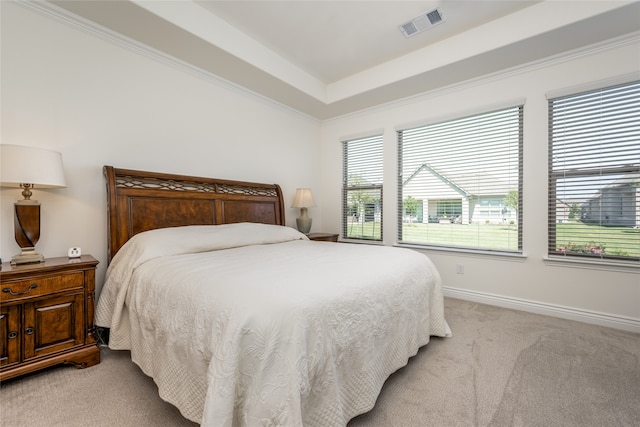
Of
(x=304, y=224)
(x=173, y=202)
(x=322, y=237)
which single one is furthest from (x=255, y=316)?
(x=304, y=224)

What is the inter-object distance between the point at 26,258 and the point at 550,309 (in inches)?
177

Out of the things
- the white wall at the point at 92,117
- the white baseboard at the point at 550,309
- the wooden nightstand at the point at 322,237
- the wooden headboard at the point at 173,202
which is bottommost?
the white baseboard at the point at 550,309

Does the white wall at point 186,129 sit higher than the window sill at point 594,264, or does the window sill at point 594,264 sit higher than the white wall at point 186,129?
the white wall at point 186,129

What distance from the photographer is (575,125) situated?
2.78 metres

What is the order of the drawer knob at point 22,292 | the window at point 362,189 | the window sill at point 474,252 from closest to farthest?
the drawer knob at point 22,292
the window sill at point 474,252
the window at point 362,189

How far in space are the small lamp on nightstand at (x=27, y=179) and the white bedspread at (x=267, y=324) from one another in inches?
20.3

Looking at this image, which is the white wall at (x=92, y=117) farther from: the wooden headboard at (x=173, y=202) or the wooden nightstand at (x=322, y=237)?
the wooden nightstand at (x=322, y=237)

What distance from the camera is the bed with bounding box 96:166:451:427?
105cm

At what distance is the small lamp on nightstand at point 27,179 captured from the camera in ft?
5.81

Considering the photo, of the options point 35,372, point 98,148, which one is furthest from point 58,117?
point 35,372

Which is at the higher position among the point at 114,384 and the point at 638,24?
the point at 638,24

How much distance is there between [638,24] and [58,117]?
492 centimetres

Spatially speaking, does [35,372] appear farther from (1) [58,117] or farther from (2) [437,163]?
(2) [437,163]

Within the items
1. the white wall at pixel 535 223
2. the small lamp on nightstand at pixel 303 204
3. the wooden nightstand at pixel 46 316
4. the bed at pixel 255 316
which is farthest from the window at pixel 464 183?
the wooden nightstand at pixel 46 316
